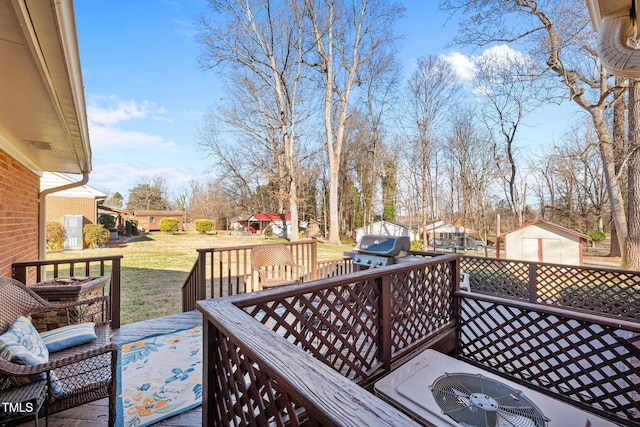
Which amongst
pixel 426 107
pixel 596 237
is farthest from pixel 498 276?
pixel 596 237

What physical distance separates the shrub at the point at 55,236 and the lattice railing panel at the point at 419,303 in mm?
16913

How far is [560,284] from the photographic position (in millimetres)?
4957

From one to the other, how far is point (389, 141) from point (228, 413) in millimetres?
19697

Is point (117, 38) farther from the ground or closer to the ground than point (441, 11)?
closer to the ground

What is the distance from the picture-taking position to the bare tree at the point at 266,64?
1220cm

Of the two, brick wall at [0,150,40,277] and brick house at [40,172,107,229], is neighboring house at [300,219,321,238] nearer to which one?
brick house at [40,172,107,229]

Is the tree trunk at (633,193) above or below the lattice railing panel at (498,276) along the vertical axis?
above

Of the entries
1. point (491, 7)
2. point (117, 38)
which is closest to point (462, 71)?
point (491, 7)

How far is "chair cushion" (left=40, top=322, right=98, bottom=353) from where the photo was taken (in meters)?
2.19

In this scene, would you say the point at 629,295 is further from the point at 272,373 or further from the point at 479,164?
the point at 479,164

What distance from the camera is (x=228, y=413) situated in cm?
124

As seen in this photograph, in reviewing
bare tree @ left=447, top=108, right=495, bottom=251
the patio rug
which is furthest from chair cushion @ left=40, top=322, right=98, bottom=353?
bare tree @ left=447, top=108, right=495, bottom=251

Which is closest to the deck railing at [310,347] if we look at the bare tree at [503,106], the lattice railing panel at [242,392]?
the lattice railing panel at [242,392]

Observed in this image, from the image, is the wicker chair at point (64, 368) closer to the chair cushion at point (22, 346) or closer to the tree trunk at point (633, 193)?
the chair cushion at point (22, 346)
